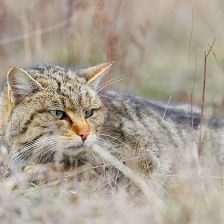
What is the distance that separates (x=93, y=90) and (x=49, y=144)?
693 mm

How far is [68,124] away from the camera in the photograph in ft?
18.5

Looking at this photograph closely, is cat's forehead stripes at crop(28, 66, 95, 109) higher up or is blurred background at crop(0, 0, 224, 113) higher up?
cat's forehead stripes at crop(28, 66, 95, 109)

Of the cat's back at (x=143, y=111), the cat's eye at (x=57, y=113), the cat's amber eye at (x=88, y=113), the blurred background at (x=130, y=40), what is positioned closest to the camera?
the cat's eye at (x=57, y=113)

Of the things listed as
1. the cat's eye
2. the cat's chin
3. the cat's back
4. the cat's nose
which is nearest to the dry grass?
the cat's chin

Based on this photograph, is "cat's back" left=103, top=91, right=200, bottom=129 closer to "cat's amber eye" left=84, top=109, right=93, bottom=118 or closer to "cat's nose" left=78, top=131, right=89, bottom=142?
"cat's amber eye" left=84, top=109, right=93, bottom=118

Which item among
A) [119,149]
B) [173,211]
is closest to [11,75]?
[119,149]

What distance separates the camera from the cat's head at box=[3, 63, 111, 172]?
560 cm

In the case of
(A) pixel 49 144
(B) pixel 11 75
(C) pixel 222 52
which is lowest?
(C) pixel 222 52

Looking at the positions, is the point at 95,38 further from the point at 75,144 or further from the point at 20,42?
the point at 75,144

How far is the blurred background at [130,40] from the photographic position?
9047 millimetres

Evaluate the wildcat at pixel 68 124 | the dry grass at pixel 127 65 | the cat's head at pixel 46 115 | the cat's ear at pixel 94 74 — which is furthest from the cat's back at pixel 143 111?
the cat's head at pixel 46 115

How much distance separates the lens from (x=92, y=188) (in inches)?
209

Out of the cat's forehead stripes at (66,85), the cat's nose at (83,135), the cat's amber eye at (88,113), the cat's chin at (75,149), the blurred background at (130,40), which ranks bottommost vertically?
the blurred background at (130,40)

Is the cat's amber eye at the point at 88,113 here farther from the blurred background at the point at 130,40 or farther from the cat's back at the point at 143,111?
the blurred background at the point at 130,40
